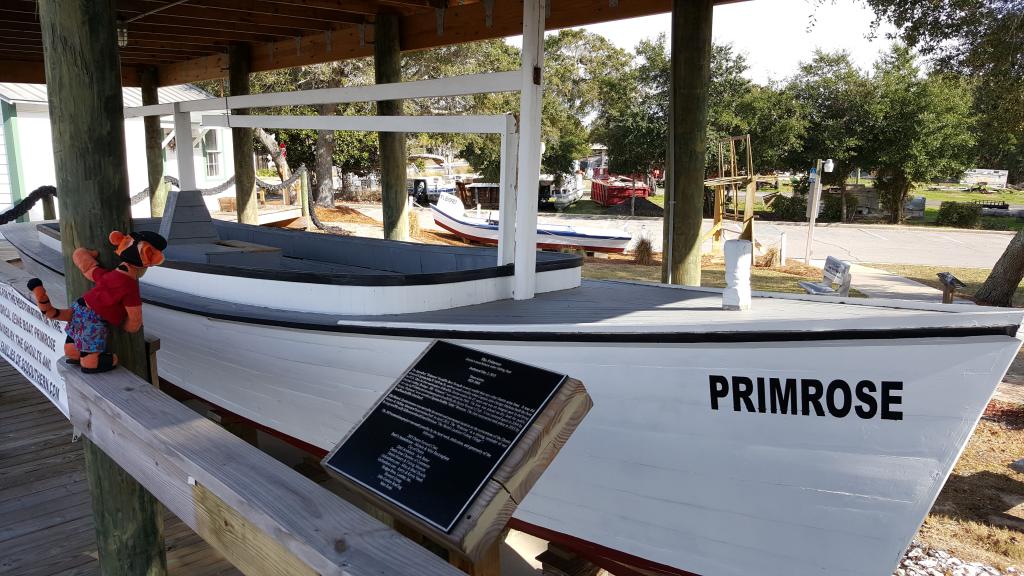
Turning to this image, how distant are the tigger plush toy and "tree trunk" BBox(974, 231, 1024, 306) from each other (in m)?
11.8

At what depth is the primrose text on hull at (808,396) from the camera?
2701mm

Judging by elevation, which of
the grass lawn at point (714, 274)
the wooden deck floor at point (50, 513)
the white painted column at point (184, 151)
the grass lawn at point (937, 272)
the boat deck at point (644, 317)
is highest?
the white painted column at point (184, 151)

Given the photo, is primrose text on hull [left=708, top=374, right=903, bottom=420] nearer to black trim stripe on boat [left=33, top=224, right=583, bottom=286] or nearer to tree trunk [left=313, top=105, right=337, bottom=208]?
black trim stripe on boat [left=33, top=224, right=583, bottom=286]

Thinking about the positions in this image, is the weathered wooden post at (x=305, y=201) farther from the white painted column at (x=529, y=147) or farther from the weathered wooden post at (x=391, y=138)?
the white painted column at (x=529, y=147)

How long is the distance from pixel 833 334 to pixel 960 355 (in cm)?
42

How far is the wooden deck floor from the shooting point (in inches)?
146

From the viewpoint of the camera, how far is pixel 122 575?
10.1ft

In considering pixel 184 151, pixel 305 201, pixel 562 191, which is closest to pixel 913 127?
pixel 562 191

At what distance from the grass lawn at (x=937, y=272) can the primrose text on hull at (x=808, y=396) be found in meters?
11.5

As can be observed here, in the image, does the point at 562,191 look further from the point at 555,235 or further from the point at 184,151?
the point at 184,151

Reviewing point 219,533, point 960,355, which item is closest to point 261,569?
point 219,533

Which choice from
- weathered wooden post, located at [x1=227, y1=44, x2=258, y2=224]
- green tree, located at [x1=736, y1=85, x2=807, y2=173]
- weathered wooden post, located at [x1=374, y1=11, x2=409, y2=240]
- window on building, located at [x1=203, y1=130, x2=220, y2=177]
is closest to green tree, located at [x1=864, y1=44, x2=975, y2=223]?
green tree, located at [x1=736, y1=85, x2=807, y2=173]

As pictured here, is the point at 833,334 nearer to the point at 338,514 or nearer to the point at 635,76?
the point at 338,514

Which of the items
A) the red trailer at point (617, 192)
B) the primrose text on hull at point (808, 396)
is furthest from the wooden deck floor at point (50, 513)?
the red trailer at point (617, 192)
